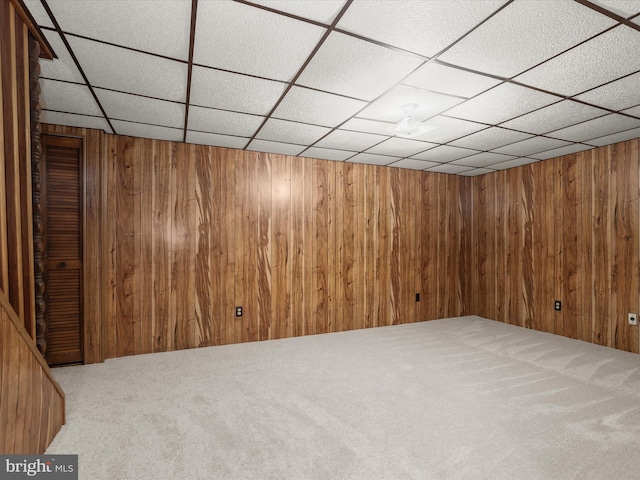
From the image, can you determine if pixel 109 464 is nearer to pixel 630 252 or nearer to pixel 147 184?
pixel 147 184

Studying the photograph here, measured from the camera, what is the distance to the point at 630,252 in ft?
12.0

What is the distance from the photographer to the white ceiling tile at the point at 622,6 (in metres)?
1.54

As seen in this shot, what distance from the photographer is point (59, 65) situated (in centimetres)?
212

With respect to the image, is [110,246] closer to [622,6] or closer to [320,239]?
[320,239]

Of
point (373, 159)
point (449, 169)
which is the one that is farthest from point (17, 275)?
point (449, 169)

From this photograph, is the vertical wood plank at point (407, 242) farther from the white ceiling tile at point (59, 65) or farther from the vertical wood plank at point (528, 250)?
the white ceiling tile at point (59, 65)

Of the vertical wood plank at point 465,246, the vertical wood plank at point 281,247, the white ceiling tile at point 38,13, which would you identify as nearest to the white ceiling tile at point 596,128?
the vertical wood plank at point 465,246

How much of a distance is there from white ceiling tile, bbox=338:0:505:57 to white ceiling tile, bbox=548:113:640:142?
218 centimetres

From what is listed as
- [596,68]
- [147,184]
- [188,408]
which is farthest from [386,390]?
[147,184]

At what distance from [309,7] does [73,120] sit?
2775mm

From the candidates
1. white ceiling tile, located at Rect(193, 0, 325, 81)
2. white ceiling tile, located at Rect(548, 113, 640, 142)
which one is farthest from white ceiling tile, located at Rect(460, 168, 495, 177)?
white ceiling tile, located at Rect(193, 0, 325, 81)

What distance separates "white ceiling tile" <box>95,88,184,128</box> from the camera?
8.43ft

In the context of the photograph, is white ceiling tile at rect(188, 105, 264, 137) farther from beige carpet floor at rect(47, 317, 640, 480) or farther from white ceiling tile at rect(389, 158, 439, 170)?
beige carpet floor at rect(47, 317, 640, 480)

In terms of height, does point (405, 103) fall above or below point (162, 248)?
above
